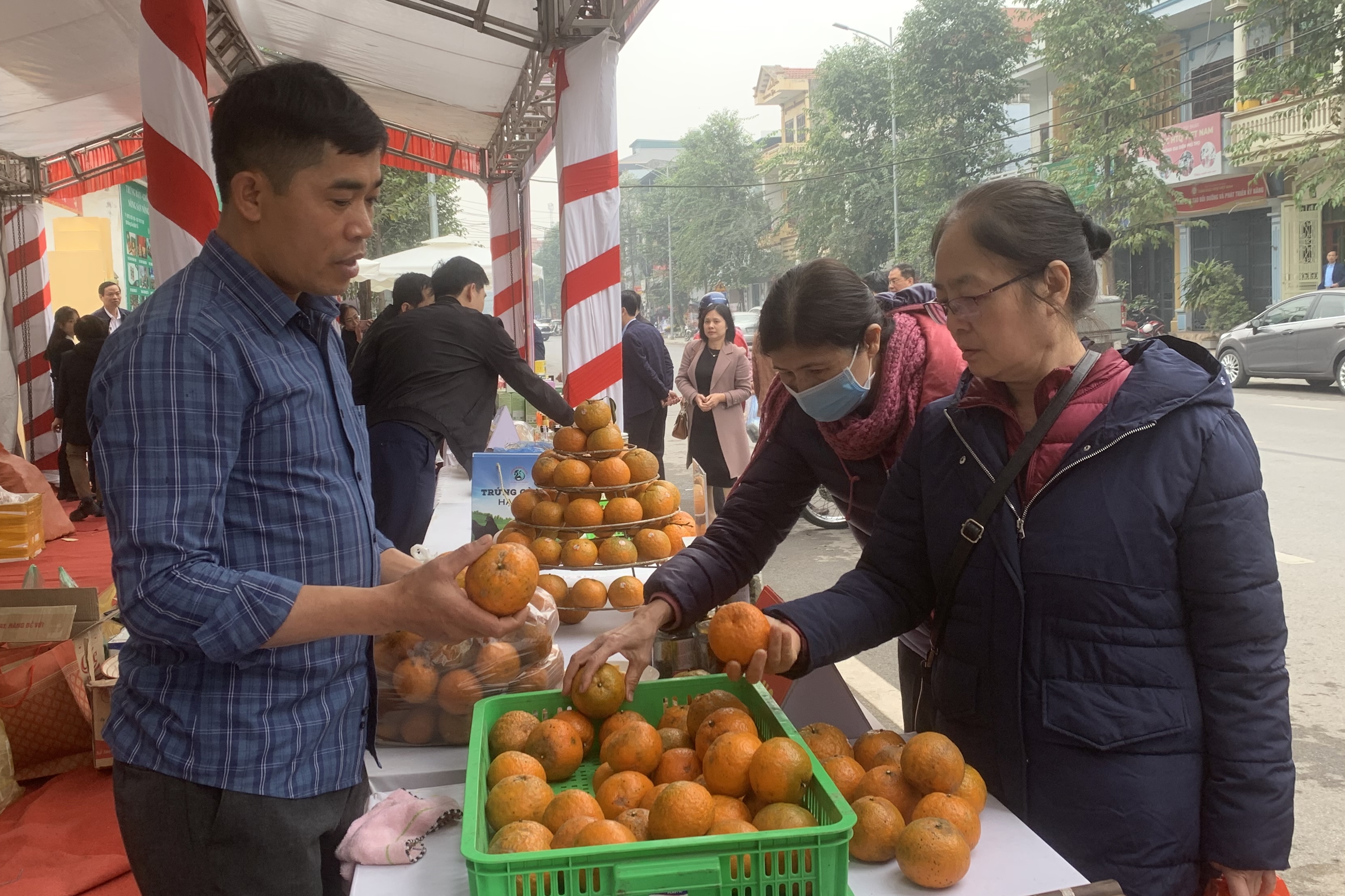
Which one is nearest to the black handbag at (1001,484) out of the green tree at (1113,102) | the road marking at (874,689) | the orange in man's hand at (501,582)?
the orange in man's hand at (501,582)

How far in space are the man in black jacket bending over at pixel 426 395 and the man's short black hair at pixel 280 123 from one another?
10.5 ft

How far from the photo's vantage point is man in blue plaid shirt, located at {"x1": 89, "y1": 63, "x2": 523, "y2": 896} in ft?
4.74

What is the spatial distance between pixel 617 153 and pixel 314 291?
15.6 feet

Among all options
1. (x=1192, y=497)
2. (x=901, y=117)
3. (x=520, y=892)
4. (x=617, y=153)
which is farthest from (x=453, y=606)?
(x=901, y=117)

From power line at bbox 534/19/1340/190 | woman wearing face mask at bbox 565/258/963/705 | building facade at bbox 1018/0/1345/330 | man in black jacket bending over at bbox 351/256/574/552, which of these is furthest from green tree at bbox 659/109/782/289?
woman wearing face mask at bbox 565/258/963/705

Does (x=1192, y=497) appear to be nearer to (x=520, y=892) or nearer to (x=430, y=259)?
(x=520, y=892)

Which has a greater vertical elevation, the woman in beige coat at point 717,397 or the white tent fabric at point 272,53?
the white tent fabric at point 272,53

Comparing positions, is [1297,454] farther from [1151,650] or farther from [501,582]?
[501,582]

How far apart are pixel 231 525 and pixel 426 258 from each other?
16114 mm

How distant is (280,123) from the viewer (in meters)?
1.60

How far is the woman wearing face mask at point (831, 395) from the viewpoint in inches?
92.8

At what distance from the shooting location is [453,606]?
153cm

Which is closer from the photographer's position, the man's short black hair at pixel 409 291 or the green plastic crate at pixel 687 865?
the green plastic crate at pixel 687 865

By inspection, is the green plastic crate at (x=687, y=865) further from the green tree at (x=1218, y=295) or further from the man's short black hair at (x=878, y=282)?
the green tree at (x=1218, y=295)
